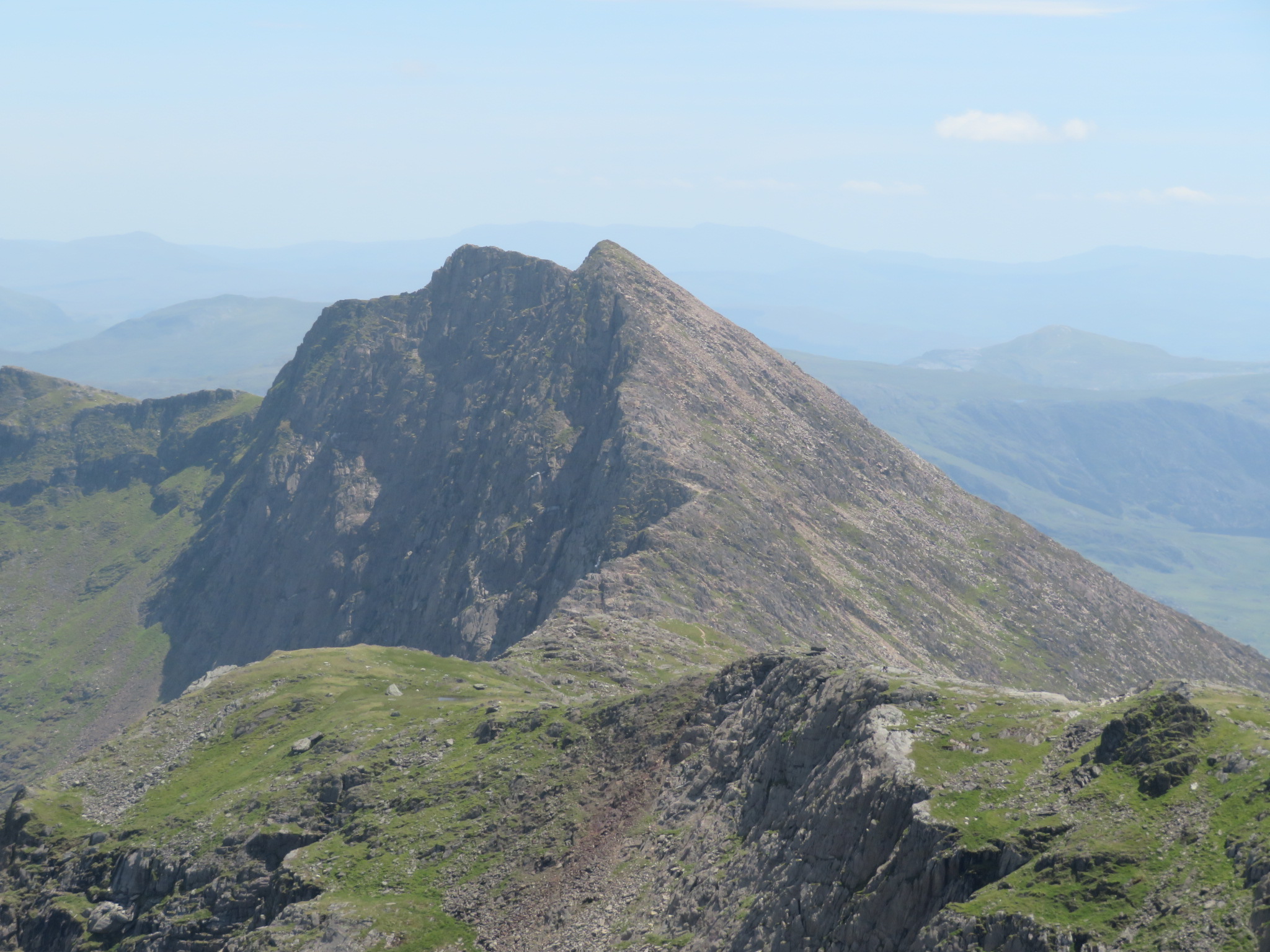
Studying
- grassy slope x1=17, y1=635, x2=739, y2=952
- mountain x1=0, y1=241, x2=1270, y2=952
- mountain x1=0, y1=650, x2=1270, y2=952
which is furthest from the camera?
grassy slope x1=17, y1=635, x2=739, y2=952

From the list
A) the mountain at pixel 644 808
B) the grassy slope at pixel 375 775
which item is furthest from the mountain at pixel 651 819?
the grassy slope at pixel 375 775

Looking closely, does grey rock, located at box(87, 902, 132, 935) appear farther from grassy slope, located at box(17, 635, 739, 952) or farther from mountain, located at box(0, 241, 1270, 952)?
grassy slope, located at box(17, 635, 739, 952)

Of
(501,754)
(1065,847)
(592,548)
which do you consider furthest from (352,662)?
(1065,847)

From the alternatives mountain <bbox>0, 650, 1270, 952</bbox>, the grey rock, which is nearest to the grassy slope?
mountain <bbox>0, 650, 1270, 952</bbox>

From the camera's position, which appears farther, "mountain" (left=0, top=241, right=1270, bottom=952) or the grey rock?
the grey rock

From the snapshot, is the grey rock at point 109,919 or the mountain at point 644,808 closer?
the mountain at point 644,808

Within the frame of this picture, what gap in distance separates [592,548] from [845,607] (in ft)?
160

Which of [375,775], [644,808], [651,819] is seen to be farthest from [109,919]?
[651,819]

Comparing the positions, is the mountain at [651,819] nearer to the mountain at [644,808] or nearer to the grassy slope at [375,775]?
the mountain at [644,808]

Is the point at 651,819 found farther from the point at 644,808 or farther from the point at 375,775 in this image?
the point at 375,775

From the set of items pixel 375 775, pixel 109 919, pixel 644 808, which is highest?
pixel 644 808

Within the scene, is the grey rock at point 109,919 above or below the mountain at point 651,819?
below

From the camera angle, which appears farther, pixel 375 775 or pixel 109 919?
pixel 375 775

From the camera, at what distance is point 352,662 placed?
454 feet
